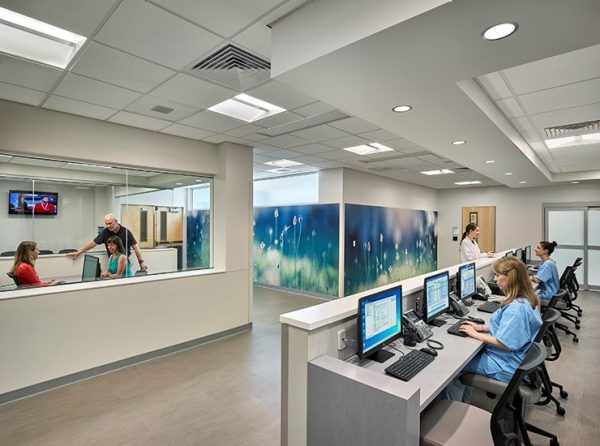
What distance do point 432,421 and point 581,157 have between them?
600cm

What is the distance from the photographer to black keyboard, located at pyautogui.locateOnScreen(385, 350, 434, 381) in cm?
185

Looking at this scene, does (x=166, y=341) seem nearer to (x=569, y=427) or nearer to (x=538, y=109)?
(x=569, y=427)

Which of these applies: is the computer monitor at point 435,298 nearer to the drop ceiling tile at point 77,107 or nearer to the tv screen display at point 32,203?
the drop ceiling tile at point 77,107

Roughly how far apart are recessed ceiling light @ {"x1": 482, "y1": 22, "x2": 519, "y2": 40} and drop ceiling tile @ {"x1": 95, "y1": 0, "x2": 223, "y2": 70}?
5.05 feet

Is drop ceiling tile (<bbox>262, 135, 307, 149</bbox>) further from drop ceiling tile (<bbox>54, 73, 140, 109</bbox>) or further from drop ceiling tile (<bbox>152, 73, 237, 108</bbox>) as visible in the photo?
drop ceiling tile (<bbox>54, 73, 140, 109</bbox>)

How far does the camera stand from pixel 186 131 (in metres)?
4.05

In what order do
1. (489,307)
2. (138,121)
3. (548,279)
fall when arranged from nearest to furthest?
(489,307), (138,121), (548,279)

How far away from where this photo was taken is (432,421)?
1.78m

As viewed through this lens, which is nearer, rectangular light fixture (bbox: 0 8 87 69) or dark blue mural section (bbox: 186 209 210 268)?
rectangular light fixture (bbox: 0 8 87 69)

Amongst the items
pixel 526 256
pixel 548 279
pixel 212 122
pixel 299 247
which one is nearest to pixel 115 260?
pixel 212 122

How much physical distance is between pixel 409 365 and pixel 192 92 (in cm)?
278

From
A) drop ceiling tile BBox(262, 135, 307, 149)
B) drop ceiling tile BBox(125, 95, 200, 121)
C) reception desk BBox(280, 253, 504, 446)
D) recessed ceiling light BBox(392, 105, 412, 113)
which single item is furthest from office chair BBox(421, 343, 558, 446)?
drop ceiling tile BBox(262, 135, 307, 149)

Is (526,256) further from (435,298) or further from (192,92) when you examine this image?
(192,92)

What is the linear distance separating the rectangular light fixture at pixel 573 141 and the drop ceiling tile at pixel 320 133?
9.82 ft
